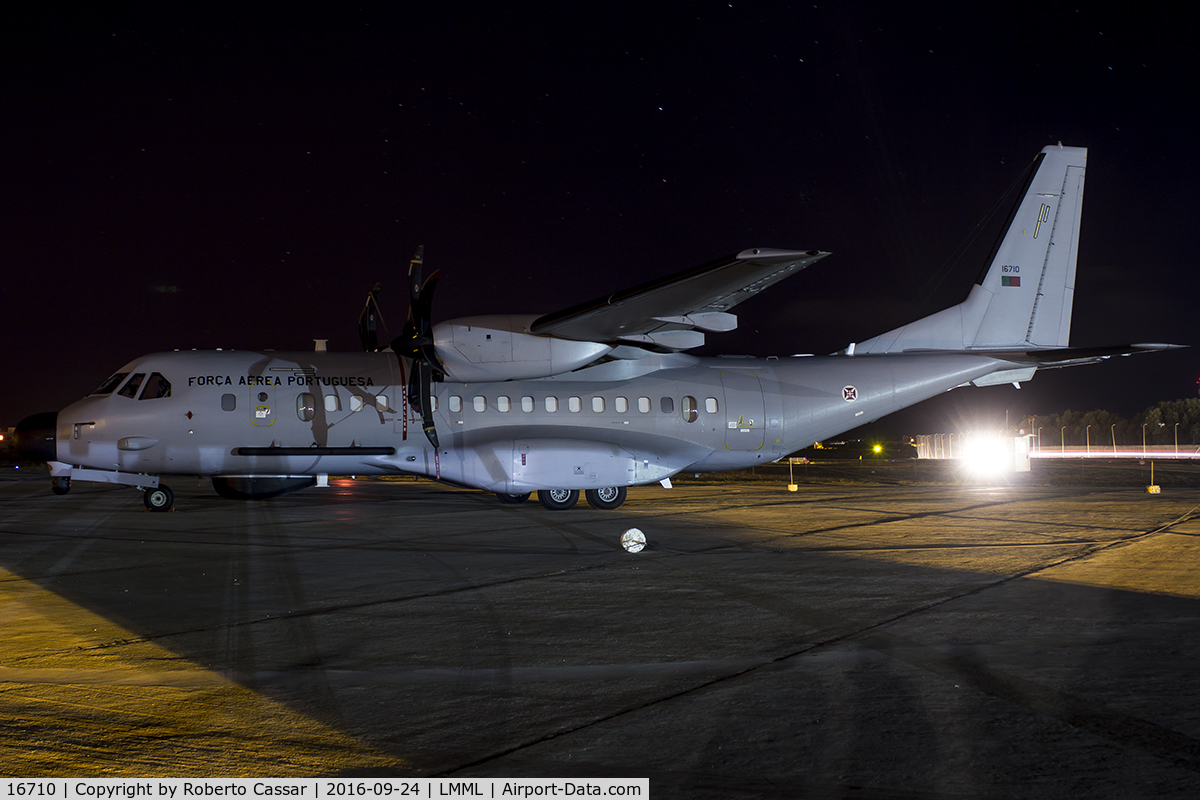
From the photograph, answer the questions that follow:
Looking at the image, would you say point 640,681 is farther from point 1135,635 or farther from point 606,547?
point 606,547

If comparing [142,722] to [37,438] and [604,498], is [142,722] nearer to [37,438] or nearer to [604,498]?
[604,498]

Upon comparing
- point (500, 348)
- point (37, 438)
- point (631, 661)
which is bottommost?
point (631, 661)

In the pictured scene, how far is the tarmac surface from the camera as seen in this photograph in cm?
422

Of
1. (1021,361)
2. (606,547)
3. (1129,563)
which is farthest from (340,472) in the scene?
(1021,361)

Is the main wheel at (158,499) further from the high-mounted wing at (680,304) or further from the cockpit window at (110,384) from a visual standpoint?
the high-mounted wing at (680,304)

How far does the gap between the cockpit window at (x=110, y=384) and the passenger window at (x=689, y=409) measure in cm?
1224

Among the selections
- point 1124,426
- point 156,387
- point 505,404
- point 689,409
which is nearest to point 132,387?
point 156,387

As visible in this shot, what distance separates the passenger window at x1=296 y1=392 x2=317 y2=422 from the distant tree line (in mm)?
97681

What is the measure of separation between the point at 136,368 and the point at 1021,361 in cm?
2022

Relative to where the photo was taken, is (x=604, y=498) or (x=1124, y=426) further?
(x=1124, y=426)

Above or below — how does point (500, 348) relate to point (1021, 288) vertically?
below

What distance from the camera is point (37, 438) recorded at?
1808 centimetres

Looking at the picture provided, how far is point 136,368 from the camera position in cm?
1845

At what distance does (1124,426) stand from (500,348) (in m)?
130
